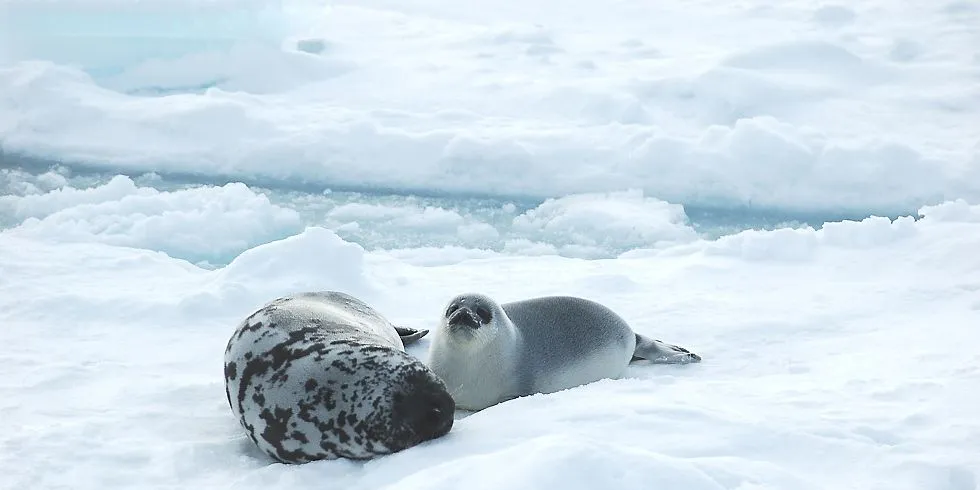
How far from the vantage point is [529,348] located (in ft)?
12.1

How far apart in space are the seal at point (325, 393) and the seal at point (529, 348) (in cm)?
37

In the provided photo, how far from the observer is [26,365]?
375 centimetres

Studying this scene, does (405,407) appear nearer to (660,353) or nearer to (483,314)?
(483,314)

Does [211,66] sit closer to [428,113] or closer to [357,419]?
[428,113]

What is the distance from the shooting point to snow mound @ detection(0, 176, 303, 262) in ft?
21.6

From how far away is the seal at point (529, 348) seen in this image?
3.47 meters

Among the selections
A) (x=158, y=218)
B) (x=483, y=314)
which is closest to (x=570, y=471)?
(x=483, y=314)

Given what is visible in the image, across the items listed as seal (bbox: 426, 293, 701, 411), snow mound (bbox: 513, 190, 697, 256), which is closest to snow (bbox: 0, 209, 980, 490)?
seal (bbox: 426, 293, 701, 411)

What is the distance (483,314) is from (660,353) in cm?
86

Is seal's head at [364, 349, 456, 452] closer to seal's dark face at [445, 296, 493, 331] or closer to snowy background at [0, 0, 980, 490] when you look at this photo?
snowy background at [0, 0, 980, 490]

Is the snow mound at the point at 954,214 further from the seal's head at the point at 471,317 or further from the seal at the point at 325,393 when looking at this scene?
the seal at the point at 325,393

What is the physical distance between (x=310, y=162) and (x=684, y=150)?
10.9ft

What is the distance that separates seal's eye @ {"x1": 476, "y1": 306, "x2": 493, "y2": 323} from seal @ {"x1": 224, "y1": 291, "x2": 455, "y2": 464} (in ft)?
1.45

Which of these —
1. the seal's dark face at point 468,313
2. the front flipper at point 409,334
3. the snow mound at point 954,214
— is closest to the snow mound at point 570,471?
the seal's dark face at point 468,313
